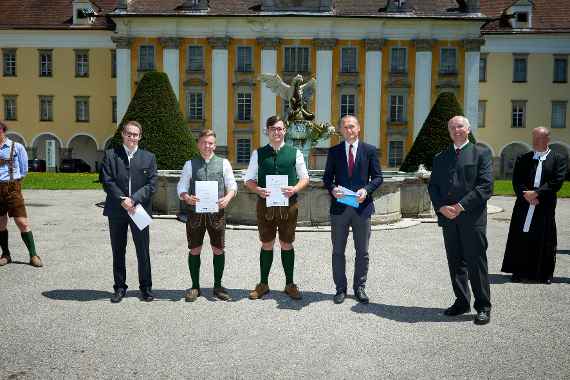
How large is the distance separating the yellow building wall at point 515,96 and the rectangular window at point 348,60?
9095 mm

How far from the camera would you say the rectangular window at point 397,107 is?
133 ft

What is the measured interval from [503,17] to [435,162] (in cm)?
3995

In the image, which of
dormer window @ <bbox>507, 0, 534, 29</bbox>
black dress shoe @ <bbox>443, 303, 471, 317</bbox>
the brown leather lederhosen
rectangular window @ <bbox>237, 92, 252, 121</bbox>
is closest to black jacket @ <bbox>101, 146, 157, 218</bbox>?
the brown leather lederhosen

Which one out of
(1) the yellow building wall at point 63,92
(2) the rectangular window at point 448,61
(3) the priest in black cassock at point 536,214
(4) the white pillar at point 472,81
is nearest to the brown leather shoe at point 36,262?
(3) the priest in black cassock at point 536,214

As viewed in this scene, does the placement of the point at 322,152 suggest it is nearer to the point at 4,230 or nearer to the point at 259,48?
the point at 259,48

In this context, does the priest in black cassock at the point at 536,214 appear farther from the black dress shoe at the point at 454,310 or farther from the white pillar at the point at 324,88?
the white pillar at the point at 324,88

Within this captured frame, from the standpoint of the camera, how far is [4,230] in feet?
29.1

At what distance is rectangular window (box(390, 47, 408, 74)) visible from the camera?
40.2 metres

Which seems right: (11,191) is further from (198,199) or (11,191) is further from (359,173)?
(359,173)

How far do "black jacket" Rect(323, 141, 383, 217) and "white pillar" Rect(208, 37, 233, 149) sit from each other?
33435 millimetres

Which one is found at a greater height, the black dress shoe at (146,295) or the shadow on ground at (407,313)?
the black dress shoe at (146,295)

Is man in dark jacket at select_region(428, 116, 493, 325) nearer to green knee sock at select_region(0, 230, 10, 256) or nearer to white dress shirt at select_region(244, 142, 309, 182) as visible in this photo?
white dress shirt at select_region(244, 142, 309, 182)

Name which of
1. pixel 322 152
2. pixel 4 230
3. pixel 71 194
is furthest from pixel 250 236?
pixel 322 152

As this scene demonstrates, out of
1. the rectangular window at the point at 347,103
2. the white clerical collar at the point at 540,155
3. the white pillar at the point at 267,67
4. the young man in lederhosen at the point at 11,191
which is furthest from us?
the rectangular window at the point at 347,103
